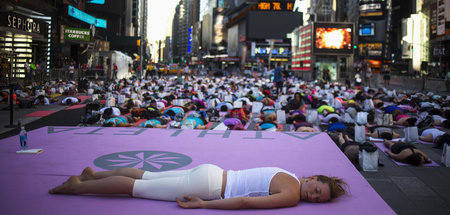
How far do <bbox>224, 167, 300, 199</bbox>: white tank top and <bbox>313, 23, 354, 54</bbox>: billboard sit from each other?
46.7 m

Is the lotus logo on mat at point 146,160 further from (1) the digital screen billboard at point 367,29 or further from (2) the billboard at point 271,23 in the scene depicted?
(1) the digital screen billboard at point 367,29

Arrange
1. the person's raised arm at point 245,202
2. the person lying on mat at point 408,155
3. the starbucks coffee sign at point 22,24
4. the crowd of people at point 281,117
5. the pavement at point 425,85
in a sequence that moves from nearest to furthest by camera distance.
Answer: the person's raised arm at point 245,202 < the person lying on mat at point 408,155 < the crowd of people at point 281,117 < the starbucks coffee sign at point 22,24 < the pavement at point 425,85

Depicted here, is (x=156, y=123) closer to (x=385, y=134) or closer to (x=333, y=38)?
(x=385, y=134)

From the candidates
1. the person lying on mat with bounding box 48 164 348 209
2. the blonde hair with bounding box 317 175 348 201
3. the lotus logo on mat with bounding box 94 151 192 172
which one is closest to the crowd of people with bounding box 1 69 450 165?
the lotus logo on mat with bounding box 94 151 192 172

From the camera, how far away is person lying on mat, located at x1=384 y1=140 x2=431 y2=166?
24.2 ft

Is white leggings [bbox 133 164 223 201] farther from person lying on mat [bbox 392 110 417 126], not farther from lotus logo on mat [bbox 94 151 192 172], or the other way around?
person lying on mat [bbox 392 110 417 126]

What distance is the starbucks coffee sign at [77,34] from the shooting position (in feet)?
120

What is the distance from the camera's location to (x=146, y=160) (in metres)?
5.96

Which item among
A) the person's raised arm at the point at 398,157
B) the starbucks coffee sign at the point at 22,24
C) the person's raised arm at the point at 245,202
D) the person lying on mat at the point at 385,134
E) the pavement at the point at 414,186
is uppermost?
the starbucks coffee sign at the point at 22,24

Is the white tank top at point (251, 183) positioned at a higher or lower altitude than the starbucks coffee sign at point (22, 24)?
lower

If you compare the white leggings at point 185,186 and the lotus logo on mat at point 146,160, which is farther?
the lotus logo on mat at point 146,160

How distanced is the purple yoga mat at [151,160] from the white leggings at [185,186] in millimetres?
101

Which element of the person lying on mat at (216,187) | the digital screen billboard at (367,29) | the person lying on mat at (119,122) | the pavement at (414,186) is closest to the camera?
the person lying on mat at (216,187)

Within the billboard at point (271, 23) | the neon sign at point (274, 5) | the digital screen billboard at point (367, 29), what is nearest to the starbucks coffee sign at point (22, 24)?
the billboard at point (271, 23)
